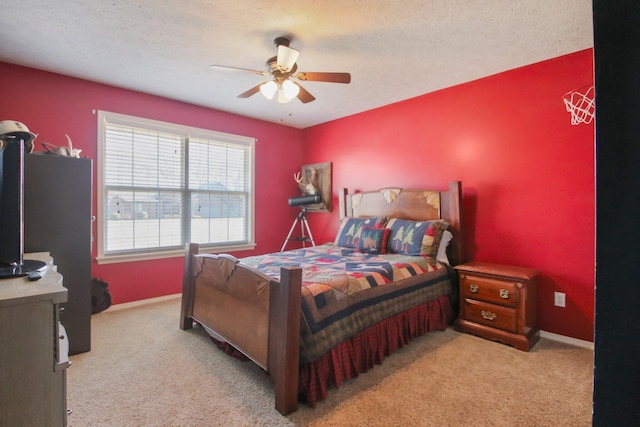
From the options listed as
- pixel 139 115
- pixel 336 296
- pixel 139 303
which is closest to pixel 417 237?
pixel 336 296

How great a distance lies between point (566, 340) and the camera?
2633mm

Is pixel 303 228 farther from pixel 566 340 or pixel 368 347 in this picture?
pixel 566 340

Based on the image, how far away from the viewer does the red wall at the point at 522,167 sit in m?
2.57

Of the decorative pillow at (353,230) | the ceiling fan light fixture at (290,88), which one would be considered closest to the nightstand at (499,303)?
the decorative pillow at (353,230)

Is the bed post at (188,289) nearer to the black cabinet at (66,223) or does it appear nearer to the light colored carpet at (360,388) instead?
the light colored carpet at (360,388)

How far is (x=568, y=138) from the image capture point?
2615mm

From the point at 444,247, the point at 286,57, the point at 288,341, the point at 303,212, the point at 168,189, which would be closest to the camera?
the point at 288,341

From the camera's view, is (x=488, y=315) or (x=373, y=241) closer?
(x=488, y=315)

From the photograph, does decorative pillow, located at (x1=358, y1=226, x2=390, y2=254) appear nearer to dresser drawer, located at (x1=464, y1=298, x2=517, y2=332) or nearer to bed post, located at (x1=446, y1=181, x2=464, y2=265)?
bed post, located at (x1=446, y1=181, x2=464, y2=265)

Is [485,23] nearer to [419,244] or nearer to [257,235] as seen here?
[419,244]

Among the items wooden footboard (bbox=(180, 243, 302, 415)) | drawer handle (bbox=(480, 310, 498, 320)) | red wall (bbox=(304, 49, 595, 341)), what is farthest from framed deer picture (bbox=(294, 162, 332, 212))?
drawer handle (bbox=(480, 310, 498, 320))

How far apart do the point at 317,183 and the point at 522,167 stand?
2.83m

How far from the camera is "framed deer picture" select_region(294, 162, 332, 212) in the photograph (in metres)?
4.78

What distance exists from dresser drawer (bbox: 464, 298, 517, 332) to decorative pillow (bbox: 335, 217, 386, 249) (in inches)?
49.8
